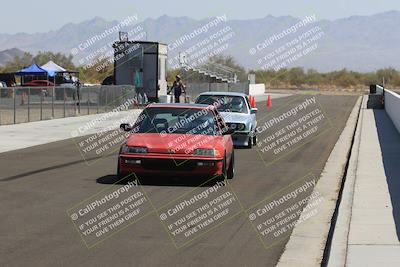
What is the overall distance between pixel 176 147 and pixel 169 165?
333 millimetres

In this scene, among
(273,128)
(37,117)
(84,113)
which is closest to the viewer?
(273,128)

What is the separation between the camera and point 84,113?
40500 millimetres

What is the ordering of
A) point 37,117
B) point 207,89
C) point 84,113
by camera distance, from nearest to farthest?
point 37,117, point 84,113, point 207,89

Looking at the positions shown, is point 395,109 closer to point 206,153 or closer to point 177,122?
point 177,122

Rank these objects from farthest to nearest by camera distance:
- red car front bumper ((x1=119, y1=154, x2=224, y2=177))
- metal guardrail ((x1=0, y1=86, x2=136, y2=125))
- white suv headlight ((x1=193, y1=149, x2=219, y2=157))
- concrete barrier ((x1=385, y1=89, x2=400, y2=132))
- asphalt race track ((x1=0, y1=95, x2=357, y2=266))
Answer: metal guardrail ((x1=0, y1=86, x2=136, y2=125))
concrete barrier ((x1=385, y1=89, x2=400, y2=132))
white suv headlight ((x1=193, y1=149, x2=219, y2=157))
red car front bumper ((x1=119, y1=154, x2=224, y2=177))
asphalt race track ((x1=0, y1=95, x2=357, y2=266))

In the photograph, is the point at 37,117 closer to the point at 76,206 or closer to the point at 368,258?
the point at 76,206

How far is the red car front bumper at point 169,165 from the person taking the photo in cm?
1331

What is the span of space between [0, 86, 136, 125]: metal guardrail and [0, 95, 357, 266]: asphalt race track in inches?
544

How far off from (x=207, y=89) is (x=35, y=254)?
55.3 metres

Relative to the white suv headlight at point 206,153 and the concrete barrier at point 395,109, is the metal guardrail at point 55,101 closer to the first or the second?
the concrete barrier at point 395,109

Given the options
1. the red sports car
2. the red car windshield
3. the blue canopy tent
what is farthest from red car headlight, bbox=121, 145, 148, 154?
the blue canopy tent

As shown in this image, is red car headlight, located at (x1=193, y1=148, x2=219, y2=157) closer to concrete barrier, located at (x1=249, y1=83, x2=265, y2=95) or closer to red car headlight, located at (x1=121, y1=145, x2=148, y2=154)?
red car headlight, located at (x1=121, y1=145, x2=148, y2=154)

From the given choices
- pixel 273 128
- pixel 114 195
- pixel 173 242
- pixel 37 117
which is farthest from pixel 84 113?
pixel 173 242

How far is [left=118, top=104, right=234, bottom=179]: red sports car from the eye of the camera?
13.3m
